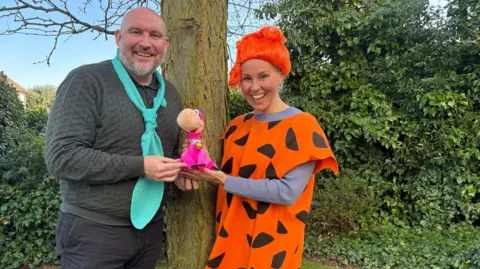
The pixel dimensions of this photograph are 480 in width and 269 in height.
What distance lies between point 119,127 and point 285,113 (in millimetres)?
898

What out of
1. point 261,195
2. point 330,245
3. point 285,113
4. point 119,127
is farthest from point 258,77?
point 330,245

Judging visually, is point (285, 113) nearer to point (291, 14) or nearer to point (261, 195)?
point (261, 195)

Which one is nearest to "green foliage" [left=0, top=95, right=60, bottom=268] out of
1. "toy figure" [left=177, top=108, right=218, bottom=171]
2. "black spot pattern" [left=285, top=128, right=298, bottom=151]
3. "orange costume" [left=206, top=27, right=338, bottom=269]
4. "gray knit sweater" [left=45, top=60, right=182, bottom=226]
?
"gray knit sweater" [left=45, top=60, right=182, bottom=226]

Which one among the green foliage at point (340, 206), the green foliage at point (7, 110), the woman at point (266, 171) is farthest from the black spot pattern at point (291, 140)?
the green foliage at point (7, 110)

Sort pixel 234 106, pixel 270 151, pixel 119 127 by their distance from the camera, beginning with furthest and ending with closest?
pixel 234 106, pixel 270 151, pixel 119 127

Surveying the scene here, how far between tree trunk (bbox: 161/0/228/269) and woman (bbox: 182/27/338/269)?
0.51 feet

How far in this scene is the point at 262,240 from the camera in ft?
6.00

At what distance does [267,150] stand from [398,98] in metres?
4.73

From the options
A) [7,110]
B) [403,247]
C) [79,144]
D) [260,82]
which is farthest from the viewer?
[7,110]

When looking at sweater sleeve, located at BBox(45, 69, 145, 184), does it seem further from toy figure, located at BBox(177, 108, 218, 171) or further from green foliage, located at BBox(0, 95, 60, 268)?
green foliage, located at BBox(0, 95, 60, 268)

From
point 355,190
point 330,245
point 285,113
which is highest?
point 285,113

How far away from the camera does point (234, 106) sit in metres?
6.25

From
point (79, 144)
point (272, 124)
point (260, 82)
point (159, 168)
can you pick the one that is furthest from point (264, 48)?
point (79, 144)

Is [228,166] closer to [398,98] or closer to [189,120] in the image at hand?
[189,120]
